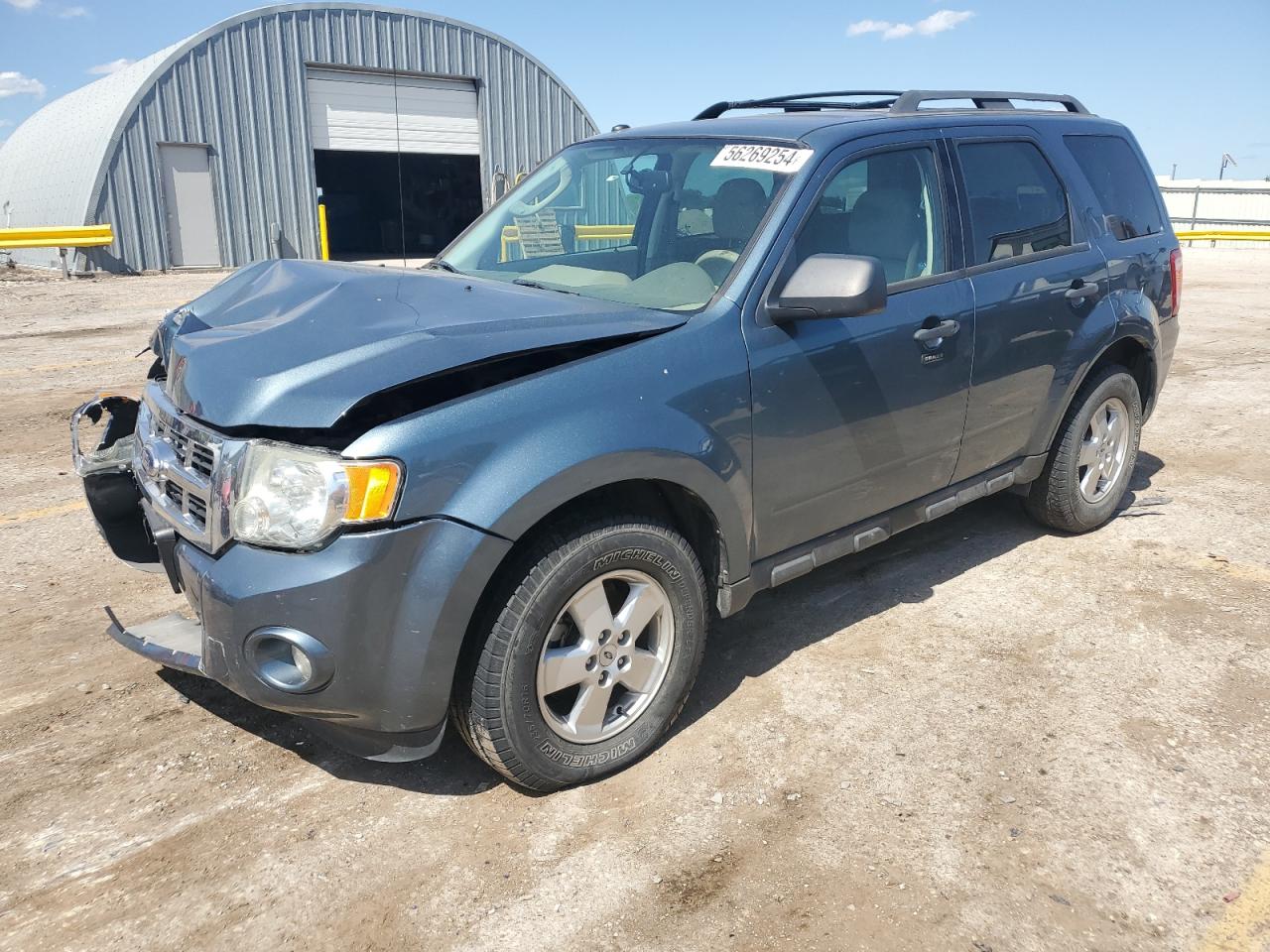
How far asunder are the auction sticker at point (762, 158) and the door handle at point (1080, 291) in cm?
159

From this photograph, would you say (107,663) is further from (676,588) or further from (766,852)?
(766,852)

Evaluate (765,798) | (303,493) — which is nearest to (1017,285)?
(765,798)

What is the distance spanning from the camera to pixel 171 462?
2.75 meters

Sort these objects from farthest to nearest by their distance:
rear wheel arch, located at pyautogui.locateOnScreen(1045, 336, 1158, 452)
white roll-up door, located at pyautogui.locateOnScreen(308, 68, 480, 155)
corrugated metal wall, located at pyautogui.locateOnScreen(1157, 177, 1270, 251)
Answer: corrugated metal wall, located at pyautogui.locateOnScreen(1157, 177, 1270, 251) → white roll-up door, located at pyautogui.locateOnScreen(308, 68, 480, 155) → rear wheel arch, located at pyautogui.locateOnScreen(1045, 336, 1158, 452)

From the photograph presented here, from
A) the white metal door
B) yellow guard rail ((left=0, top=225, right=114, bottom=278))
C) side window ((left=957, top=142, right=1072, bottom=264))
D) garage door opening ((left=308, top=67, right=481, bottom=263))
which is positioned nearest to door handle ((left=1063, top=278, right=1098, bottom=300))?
side window ((left=957, top=142, right=1072, bottom=264))

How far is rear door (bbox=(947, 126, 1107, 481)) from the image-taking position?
3.88 meters

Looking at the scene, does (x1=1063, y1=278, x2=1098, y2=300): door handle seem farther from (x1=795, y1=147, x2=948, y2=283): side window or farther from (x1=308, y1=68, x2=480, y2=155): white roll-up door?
(x1=308, y1=68, x2=480, y2=155): white roll-up door

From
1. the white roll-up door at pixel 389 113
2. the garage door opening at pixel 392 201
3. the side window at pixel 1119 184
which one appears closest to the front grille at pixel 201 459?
the side window at pixel 1119 184

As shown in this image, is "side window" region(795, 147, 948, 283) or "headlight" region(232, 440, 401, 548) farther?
"side window" region(795, 147, 948, 283)

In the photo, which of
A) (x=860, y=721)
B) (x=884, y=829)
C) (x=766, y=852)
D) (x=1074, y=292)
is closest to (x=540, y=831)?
(x=766, y=852)

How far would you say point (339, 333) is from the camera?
2656 millimetres

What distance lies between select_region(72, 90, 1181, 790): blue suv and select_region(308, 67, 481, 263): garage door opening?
13449 mm

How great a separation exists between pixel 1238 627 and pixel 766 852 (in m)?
2.47

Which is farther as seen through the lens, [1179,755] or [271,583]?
[1179,755]
